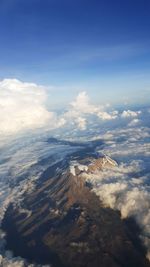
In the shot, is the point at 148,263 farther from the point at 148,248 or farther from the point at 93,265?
the point at 93,265

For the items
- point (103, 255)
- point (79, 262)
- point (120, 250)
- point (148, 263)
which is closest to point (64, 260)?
point (79, 262)

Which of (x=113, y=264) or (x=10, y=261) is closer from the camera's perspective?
(x=113, y=264)

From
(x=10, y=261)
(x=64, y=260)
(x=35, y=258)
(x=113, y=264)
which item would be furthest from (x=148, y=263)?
(x=10, y=261)

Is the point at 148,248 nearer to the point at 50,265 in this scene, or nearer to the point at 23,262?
the point at 50,265

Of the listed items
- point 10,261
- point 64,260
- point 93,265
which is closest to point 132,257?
point 93,265

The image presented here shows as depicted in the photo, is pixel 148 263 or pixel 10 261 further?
pixel 10 261

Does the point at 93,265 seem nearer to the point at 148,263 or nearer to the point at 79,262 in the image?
the point at 79,262
